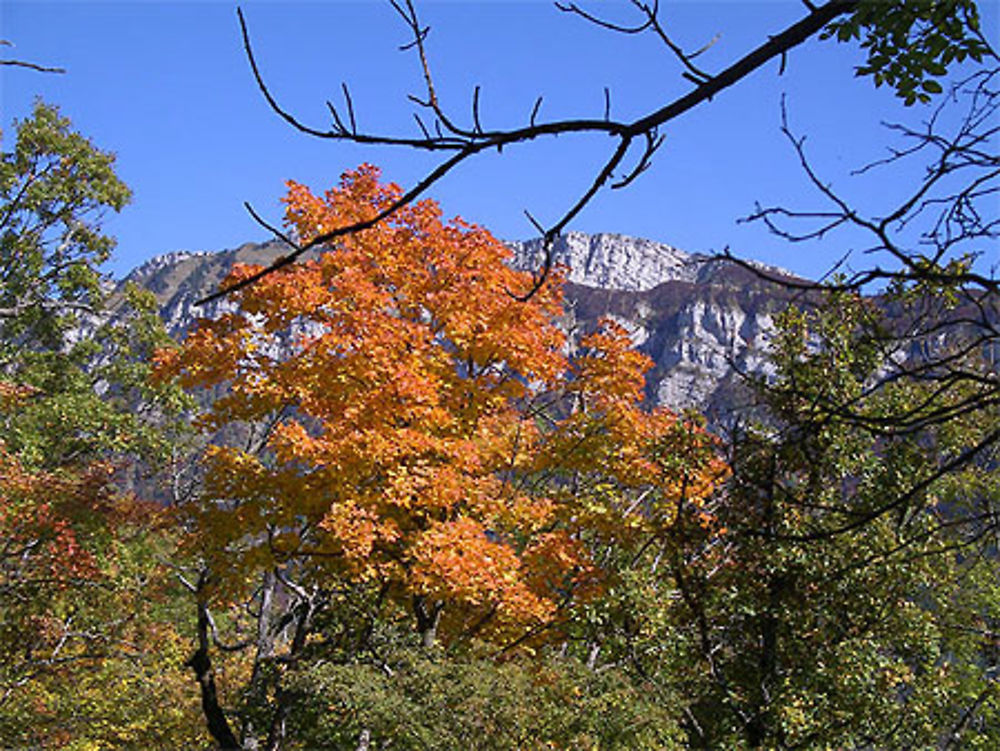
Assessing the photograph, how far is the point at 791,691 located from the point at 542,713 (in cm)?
257

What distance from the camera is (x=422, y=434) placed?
358 inches

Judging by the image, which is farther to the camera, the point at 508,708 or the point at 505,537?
Answer: the point at 505,537

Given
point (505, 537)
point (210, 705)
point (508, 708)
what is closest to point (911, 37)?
point (508, 708)

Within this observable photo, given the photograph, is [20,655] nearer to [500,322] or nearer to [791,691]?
[500,322]

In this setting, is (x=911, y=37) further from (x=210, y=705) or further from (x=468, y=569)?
(x=210, y=705)

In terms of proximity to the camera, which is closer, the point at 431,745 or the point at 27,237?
the point at 431,745

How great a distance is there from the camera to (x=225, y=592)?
35.3ft

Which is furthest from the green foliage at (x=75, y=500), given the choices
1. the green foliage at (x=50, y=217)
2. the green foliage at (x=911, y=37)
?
the green foliage at (x=911, y=37)

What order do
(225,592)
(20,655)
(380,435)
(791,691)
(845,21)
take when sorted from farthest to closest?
1. (20,655)
2. (225,592)
3. (380,435)
4. (791,691)
5. (845,21)

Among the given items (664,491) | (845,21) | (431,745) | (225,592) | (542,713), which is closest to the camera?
(845,21)

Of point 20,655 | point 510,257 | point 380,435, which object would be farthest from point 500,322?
point 20,655

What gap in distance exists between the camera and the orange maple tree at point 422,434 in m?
8.96

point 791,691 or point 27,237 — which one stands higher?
point 27,237

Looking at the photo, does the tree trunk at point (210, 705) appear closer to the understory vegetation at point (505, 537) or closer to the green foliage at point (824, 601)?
the understory vegetation at point (505, 537)
